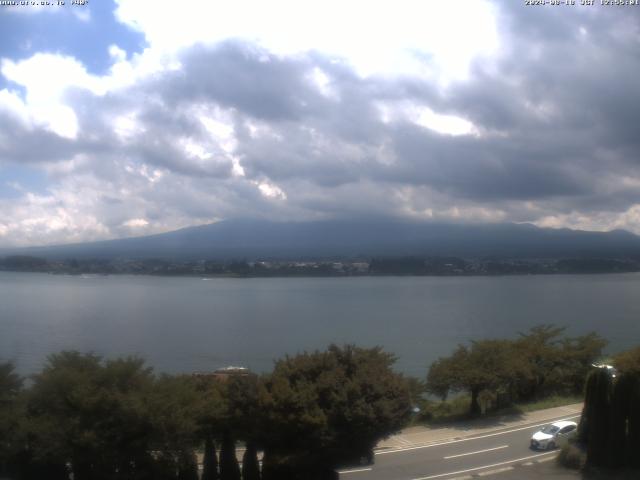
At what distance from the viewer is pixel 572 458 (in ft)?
38.3

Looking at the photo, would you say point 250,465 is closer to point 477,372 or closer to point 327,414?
point 327,414

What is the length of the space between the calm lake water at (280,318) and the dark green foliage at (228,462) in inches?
786

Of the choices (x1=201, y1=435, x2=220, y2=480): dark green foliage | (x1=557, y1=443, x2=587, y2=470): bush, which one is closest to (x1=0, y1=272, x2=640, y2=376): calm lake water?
(x1=557, y1=443, x2=587, y2=470): bush

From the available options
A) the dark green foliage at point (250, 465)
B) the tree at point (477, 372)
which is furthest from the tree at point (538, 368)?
the dark green foliage at point (250, 465)

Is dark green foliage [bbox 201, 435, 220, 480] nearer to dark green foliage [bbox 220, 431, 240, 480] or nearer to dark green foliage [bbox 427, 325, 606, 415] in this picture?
dark green foliage [bbox 220, 431, 240, 480]

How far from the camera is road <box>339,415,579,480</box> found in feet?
39.2

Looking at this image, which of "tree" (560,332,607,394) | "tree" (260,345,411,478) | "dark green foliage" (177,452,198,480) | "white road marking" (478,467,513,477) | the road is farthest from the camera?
"tree" (560,332,607,394)

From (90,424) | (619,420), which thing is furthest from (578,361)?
(90,424)

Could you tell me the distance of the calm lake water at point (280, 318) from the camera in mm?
36938

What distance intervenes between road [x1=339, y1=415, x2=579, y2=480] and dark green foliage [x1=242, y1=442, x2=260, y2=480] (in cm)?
190

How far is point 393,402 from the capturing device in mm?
11148

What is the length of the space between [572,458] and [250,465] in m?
6.00

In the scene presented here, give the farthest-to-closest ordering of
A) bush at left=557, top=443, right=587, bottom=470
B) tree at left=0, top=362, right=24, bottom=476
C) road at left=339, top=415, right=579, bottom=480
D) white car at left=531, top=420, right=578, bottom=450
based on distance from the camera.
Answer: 1. white car at left=531, top=420, right=578, bottom=450
2. road at left=339, top=415, right=579, bottom=480
3. bush at left=557, top=443, right=587, bottom=470
4. tree at left=0, top=362, right=24, bottom=476

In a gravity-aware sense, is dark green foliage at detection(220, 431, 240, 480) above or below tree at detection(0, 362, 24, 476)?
below
